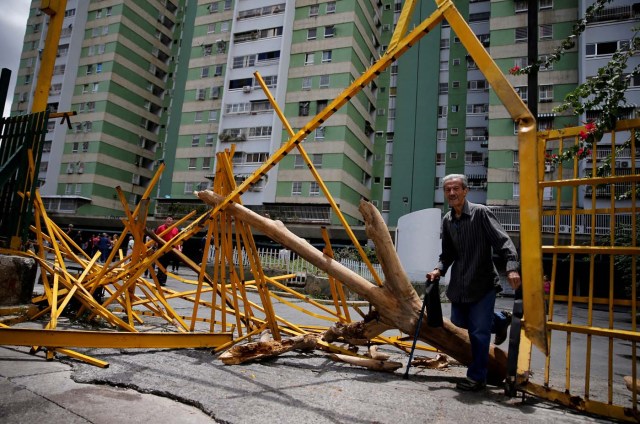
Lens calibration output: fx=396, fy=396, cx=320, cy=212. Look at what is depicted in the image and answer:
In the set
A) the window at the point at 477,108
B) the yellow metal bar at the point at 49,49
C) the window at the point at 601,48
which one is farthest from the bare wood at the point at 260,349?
the window at the point at 477,108

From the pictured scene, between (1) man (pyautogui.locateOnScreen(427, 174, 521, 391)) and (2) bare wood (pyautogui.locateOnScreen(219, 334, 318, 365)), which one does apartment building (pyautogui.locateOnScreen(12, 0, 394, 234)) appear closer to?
(2) bare wood (pyautogui.locateOnScreen(219, 334, 318, 365))

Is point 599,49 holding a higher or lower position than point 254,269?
higher

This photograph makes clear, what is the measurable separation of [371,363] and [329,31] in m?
35.5

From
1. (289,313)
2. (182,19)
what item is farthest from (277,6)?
(289,313)

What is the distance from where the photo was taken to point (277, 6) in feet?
119

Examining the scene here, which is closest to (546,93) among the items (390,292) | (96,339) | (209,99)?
(209,99)

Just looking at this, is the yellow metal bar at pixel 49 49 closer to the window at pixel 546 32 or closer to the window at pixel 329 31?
the window at pixel 329 31

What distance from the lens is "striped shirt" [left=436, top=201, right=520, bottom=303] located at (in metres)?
3.23

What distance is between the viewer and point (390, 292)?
363cm

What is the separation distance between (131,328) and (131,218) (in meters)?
1.32

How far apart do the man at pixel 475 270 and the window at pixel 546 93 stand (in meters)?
29.6

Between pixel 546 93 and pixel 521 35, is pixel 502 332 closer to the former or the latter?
pixel 546 93

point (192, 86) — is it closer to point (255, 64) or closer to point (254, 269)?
point (255, 64)

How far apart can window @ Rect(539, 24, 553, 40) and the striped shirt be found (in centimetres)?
3196
